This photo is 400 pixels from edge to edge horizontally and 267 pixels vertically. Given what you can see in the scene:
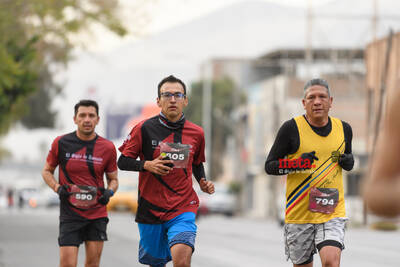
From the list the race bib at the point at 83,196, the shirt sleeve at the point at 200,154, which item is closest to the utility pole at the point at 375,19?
the race bib at the point at 83,196

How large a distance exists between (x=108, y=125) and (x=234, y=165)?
16227mm

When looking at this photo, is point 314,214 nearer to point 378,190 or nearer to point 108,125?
point 378,190

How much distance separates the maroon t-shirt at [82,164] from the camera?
8883 millimetres

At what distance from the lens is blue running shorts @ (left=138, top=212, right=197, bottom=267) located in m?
7.30

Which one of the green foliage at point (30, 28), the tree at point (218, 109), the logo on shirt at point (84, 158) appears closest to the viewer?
the logo on shirt at point (84, 158)

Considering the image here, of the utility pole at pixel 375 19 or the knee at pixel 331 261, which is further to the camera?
the utility pole at pixel 375 19

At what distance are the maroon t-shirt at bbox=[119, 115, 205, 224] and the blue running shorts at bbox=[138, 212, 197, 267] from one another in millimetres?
53

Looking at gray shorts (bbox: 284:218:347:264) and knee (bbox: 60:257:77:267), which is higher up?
gray shorts (bbox: 284:218:347:264)

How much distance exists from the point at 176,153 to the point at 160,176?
23cm

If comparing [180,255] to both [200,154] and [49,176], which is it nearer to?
[200,154]

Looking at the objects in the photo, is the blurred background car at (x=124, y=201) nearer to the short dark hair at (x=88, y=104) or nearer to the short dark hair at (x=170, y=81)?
the short dark hair at (x=88, y=104)

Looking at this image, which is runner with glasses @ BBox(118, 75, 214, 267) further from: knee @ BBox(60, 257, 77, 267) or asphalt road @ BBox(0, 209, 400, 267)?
asphalt road @ BBox(0, 209, 400, 267)

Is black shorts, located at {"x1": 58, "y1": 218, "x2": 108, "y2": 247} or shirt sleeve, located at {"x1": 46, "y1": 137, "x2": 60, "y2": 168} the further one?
shirt sleeve, located at {"x1": 46, "y1": 137, "x2": 60, "y2": 168}

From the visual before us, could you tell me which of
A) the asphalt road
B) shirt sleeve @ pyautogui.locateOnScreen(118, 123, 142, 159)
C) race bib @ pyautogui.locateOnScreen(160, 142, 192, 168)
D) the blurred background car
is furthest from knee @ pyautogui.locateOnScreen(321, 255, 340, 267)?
the blurred background car
